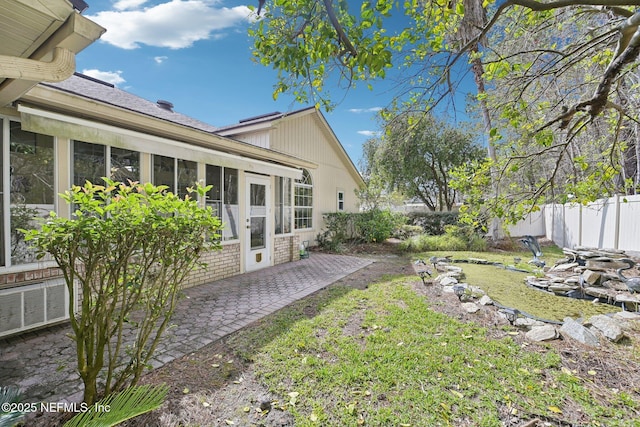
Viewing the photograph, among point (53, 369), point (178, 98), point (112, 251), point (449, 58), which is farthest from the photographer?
point (178, 98)

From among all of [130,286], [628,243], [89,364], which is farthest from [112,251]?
[628,243]

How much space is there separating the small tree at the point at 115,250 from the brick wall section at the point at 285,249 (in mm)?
6643

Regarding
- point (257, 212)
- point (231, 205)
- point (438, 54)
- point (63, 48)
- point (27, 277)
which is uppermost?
point (438, 54)

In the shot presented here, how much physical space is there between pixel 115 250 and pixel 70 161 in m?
3.46

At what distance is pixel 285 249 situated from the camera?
9844 mm

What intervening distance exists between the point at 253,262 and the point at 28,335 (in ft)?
15.9

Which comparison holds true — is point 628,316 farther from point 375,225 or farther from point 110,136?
point 375,225

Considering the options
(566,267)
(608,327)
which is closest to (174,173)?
(608,327)

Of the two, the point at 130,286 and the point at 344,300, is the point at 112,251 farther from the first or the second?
the point at 344,300

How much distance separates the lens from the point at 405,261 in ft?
33.0

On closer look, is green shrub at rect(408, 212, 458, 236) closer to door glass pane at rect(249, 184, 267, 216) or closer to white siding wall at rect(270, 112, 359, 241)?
white siding wall at rect(270, 112, 359, 241)

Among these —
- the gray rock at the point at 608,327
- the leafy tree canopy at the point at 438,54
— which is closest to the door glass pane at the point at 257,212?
the leafy tree canopy at the point at 438,54

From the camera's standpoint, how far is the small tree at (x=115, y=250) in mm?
2281

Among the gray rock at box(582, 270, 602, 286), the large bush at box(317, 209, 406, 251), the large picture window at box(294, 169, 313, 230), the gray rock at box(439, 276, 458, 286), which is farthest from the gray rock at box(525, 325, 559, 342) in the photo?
the large bush at box(317, 209, 406, 251)
